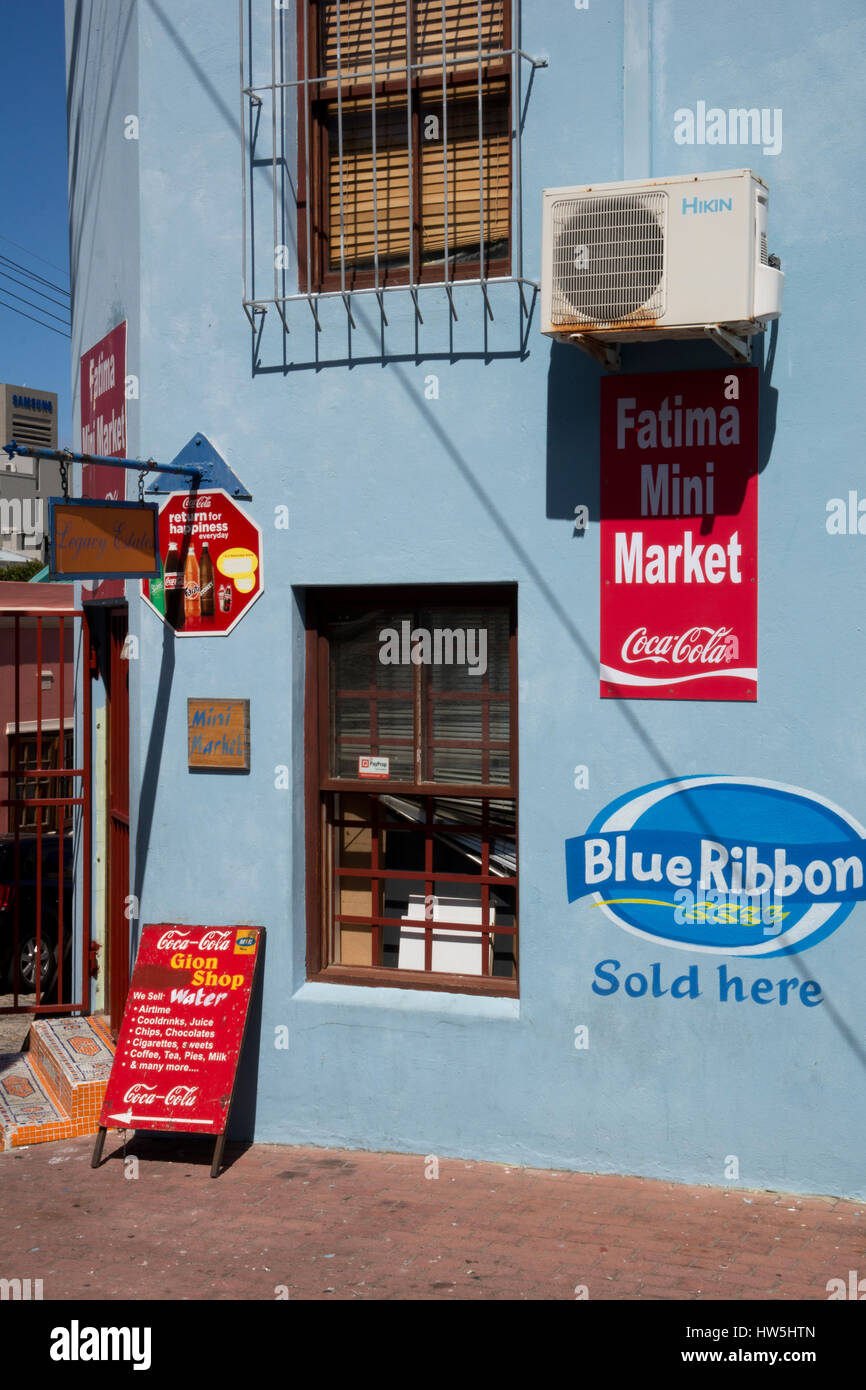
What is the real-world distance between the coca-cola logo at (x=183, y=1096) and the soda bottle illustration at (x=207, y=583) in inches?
98.9

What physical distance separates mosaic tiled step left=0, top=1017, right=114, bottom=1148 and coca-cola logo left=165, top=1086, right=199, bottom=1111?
83 cm

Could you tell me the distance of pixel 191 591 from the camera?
707 cm

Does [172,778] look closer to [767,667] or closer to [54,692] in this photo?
[767,667]

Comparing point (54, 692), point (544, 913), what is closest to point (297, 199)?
point (544, 913)

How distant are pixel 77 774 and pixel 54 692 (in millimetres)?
11373

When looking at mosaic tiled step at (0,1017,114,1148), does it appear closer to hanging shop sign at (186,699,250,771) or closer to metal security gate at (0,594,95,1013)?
metal security gate at (0,594,95,1013)

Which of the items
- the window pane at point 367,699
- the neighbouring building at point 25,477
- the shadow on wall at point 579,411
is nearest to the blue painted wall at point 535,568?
the shadow on wall at point 579,411

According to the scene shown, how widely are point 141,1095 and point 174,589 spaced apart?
2.73 m

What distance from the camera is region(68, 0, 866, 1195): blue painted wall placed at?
5918mm

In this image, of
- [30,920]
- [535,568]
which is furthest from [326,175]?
[30,920]

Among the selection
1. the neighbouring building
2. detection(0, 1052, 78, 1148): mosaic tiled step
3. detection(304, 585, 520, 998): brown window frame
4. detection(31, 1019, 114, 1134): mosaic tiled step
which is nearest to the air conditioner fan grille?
detection(304, 585, 520, 998): brown window frame

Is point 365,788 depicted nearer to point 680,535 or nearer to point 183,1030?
point 183,1030

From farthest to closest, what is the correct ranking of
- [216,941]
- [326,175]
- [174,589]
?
[174,589] < [326,175] < [216,941]

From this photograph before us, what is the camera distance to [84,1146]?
694cm
